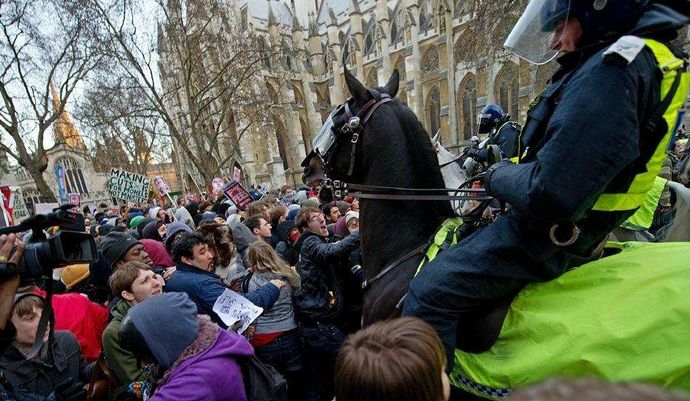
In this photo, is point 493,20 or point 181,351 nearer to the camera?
point 181,351

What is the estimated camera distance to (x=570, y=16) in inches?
58.1

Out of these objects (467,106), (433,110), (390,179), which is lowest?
(390,179)

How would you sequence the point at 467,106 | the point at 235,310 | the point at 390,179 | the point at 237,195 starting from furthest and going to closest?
the point at 467,106
the point at 237,195
the point at 235,310
the point at 390,179

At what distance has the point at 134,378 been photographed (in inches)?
85.7

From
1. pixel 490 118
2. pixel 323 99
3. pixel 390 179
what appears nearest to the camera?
pixel 390 179

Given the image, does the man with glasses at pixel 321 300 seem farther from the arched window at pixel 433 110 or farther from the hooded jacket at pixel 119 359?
the arched window at pixel 433 110

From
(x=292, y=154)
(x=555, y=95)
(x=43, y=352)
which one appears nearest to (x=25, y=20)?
(x=43, y=352)

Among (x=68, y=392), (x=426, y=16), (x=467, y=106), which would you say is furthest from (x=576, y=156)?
(x=426, y=16)

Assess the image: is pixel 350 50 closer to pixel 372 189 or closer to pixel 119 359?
pixel 372 189

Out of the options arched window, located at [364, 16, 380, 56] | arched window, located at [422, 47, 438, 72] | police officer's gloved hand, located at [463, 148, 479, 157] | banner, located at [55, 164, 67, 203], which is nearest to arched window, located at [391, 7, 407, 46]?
arched window, located at [364, 16, 380, 56]

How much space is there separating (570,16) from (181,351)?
2.56 meters

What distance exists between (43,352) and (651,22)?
3.85 m

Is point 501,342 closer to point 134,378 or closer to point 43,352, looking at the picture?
point 134,378

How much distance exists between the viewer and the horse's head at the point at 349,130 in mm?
2232
